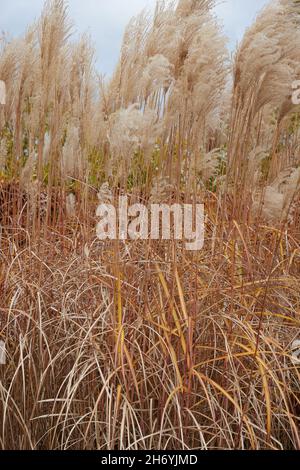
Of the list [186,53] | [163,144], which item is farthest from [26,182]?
[186,53]

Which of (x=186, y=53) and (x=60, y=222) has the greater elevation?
(x=186, y=53)

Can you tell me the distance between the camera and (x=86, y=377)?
3266 mm

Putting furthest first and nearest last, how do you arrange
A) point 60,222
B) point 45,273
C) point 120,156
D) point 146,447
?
point 60,222
point 45,273
point 120,156
point 146,447

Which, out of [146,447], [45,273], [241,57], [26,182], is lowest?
[146,447]

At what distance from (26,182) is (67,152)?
51cm

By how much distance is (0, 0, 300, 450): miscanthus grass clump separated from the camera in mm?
3041

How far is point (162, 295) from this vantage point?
11.1ft

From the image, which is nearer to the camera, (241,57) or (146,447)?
(146,447)

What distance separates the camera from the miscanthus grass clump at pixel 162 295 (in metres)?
3.04

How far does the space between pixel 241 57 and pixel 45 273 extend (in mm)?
1457

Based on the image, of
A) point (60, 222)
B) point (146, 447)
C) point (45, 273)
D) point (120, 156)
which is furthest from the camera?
point (60, 222)

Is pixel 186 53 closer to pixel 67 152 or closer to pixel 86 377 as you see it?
pixel 67 152

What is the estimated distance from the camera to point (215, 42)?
10.6ft

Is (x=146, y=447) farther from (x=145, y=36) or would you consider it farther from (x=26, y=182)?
(x=145, y=36)
